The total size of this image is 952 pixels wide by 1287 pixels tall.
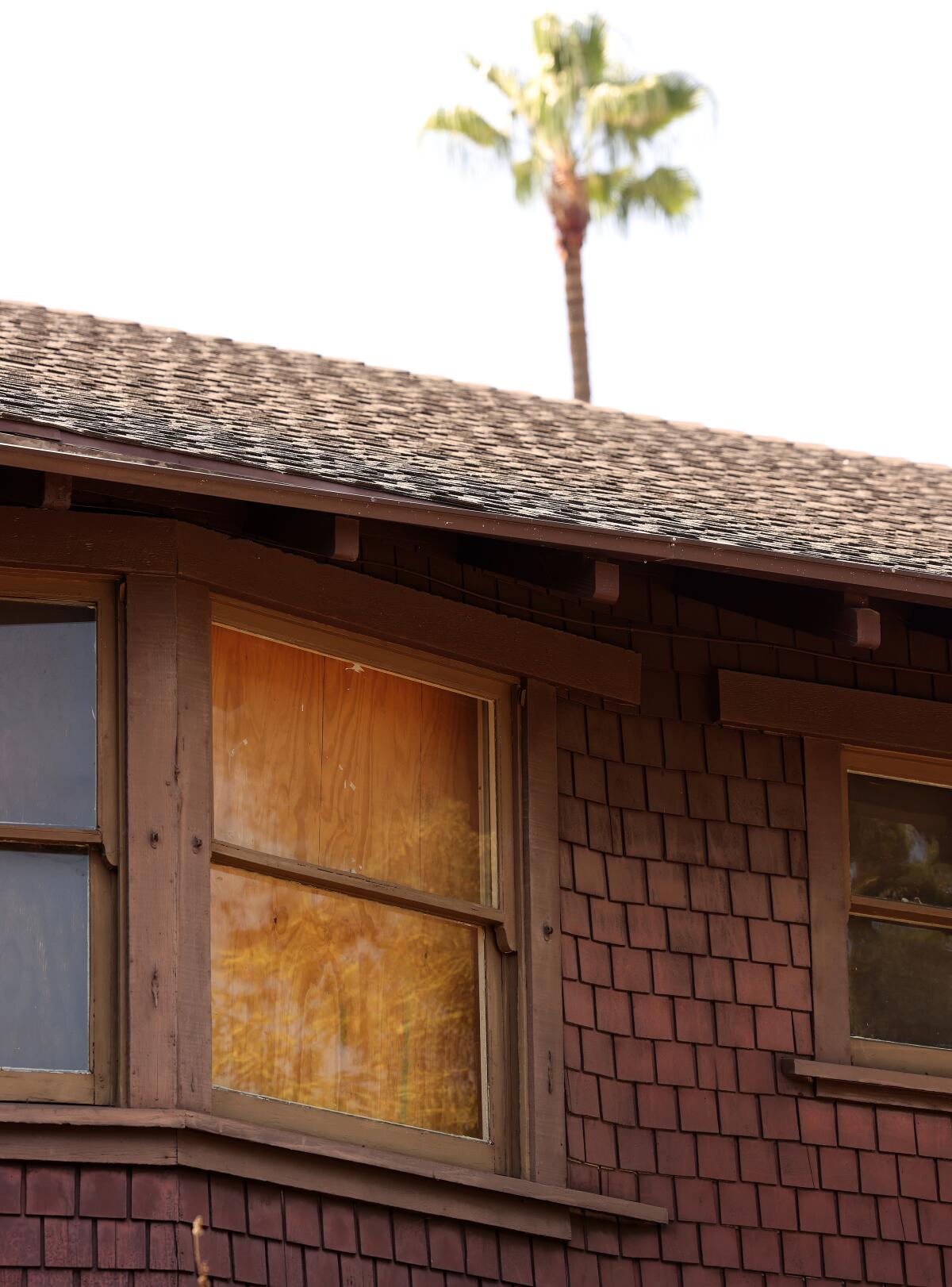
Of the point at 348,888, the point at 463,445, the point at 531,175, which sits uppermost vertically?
the point at 531,175

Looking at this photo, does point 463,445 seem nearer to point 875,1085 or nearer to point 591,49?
point 875,1085

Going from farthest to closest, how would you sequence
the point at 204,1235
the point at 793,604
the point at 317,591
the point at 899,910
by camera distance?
the point at 899,910
the point at 793,604
the point at 317,591
the point at 204,1235

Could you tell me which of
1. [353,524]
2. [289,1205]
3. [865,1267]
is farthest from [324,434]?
[865,1267]

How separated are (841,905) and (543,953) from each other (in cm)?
128

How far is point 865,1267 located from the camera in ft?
24.3

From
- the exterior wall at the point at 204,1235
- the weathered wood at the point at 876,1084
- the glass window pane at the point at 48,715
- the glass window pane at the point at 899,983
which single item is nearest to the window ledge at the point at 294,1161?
the exterior wall at the point at 204,1235

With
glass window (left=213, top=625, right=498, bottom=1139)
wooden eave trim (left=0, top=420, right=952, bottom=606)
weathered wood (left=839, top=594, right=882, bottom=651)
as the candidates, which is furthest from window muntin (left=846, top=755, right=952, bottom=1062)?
glass window (left=213, top=625, right=498, bottom=1139)

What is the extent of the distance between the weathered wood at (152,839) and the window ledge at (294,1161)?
0.14 m

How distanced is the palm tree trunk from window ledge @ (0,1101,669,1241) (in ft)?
63.5

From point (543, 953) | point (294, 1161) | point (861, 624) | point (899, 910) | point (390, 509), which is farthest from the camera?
point (899, 910)

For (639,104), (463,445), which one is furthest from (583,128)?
(463,445)

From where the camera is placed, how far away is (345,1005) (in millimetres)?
6992

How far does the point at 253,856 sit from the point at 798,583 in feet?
6.96

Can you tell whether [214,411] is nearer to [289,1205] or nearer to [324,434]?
[324,434]
